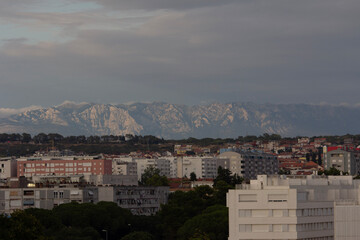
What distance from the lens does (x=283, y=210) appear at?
76250 mm

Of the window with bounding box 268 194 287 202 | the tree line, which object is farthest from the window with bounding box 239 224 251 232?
the tree line

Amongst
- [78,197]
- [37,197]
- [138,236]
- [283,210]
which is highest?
[283,210]

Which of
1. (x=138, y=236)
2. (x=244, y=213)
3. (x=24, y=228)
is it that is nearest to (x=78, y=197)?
(x=138, y=236)

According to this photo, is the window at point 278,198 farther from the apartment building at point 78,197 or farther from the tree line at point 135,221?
the apartment building at point 78,197

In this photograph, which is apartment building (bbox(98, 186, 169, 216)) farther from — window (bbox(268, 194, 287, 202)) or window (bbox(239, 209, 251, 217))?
window (bbox(268, 194, 287, 202))

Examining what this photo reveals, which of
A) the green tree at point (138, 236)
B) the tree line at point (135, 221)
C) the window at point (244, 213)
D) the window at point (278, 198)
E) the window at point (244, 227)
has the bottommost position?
the green tree at point (138, 236)

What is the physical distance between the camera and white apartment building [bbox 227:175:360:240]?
75.8m

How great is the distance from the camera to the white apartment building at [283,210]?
249ft

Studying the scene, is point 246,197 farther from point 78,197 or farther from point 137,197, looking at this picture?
point 137,197

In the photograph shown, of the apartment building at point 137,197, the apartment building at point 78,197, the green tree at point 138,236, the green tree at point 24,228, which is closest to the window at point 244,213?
the green tree at point 24,228

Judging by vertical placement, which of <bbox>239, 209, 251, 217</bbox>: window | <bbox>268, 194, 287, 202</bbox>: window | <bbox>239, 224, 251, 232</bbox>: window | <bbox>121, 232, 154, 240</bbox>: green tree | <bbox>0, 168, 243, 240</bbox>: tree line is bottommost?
<bbox>121, 232, 154, 240</bbox>: green tree

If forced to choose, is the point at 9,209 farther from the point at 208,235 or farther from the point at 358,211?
the point at 358,211

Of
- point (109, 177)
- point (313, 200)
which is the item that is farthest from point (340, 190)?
point (109, 177)

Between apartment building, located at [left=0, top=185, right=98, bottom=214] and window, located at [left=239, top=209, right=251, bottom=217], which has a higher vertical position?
window, located at [left=239, top=209, right=251, bottom=217]
